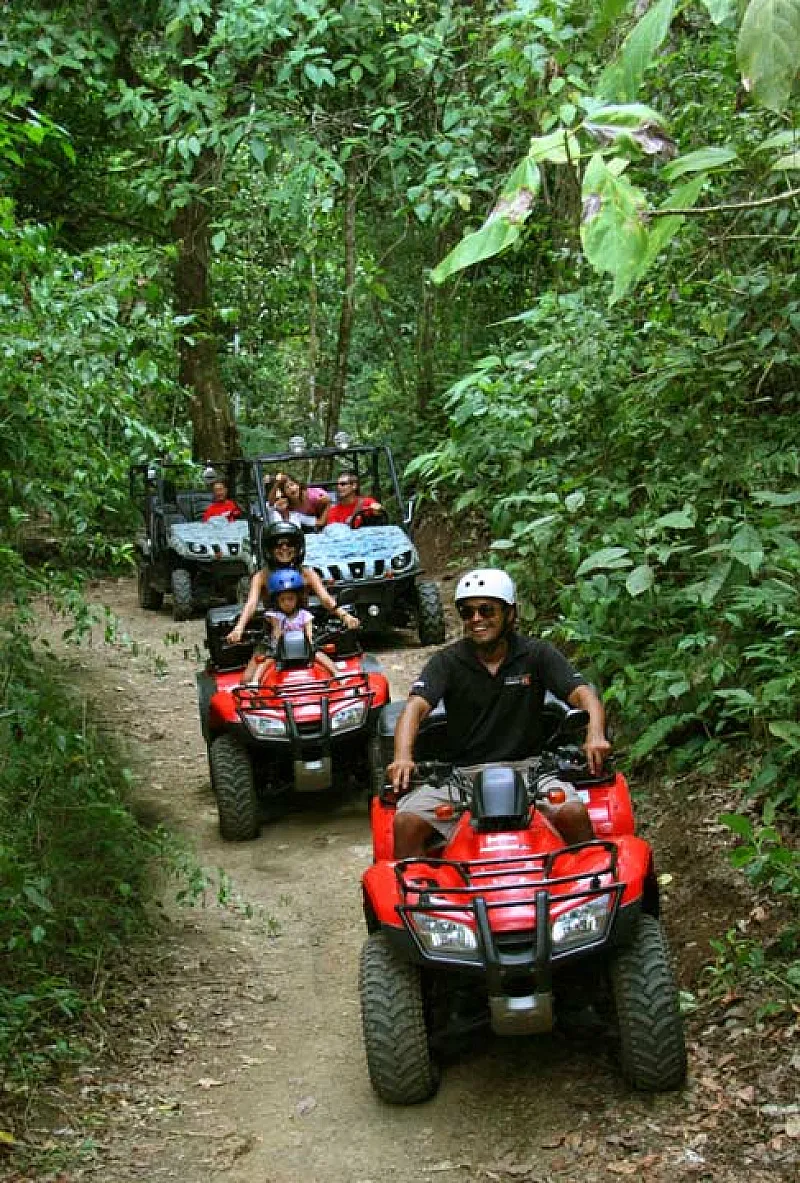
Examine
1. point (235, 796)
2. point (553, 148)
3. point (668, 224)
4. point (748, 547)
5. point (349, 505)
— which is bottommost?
point (349, 505)

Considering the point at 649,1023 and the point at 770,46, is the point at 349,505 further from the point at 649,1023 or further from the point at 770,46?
the point at 770,46

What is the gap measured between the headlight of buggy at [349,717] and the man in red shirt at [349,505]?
17.3 ft

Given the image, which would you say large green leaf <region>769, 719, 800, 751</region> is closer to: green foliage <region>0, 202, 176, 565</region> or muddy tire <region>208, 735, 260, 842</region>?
muddy tire <region>208, 735, 260, 842</region>

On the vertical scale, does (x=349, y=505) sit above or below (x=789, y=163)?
below

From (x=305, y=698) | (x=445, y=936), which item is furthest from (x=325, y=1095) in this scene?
(x=305, y=698)

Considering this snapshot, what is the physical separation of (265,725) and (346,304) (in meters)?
10.7

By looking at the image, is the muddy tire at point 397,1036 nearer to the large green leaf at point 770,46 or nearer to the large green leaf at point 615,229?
the large green leaf at point 615,229

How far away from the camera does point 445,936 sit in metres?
4.08

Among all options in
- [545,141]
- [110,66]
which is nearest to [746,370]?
[545,141]

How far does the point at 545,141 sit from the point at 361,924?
16.2 ft

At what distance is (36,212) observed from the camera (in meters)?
17.2

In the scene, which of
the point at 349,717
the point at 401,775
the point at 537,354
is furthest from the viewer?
the point at 537,354

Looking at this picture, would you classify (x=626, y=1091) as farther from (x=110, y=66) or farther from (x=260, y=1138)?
(x=110, y=66)

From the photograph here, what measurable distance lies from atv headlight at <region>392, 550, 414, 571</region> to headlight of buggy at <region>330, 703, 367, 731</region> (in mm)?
4395
